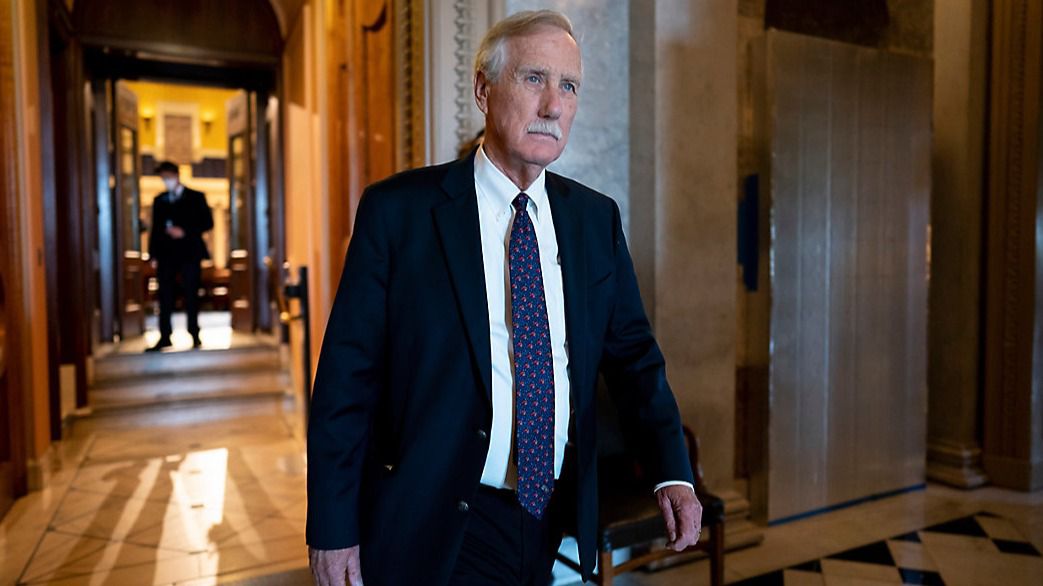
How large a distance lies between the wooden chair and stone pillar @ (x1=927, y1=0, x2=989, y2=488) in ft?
7.49

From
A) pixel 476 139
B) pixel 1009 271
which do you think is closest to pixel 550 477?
pixel 476 139

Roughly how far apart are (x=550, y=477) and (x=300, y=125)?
5.12m

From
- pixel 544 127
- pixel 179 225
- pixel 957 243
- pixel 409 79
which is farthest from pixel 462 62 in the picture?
pixel 179 225

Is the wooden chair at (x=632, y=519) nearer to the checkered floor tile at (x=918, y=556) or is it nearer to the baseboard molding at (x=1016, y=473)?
the checkered floor tile at (x=918, y=556)

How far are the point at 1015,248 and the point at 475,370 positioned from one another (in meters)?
3.87

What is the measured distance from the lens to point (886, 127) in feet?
11.9

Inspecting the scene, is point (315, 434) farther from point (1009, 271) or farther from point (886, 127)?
point (1009, 271)

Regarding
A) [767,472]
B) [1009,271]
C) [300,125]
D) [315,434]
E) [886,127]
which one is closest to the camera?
[315,434]

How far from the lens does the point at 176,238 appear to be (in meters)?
6.68

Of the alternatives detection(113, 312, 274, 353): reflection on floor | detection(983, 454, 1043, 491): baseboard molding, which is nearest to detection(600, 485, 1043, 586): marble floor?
detection(983, 454, 1043, 491): baseboard molding

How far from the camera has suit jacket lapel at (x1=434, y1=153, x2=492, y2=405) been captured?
48.2 inches

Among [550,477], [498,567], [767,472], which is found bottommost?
[767,472]

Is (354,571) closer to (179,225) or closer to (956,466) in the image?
(956,466)

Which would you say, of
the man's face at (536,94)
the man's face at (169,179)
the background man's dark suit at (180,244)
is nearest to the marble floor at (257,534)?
the man's face at (536,94)
